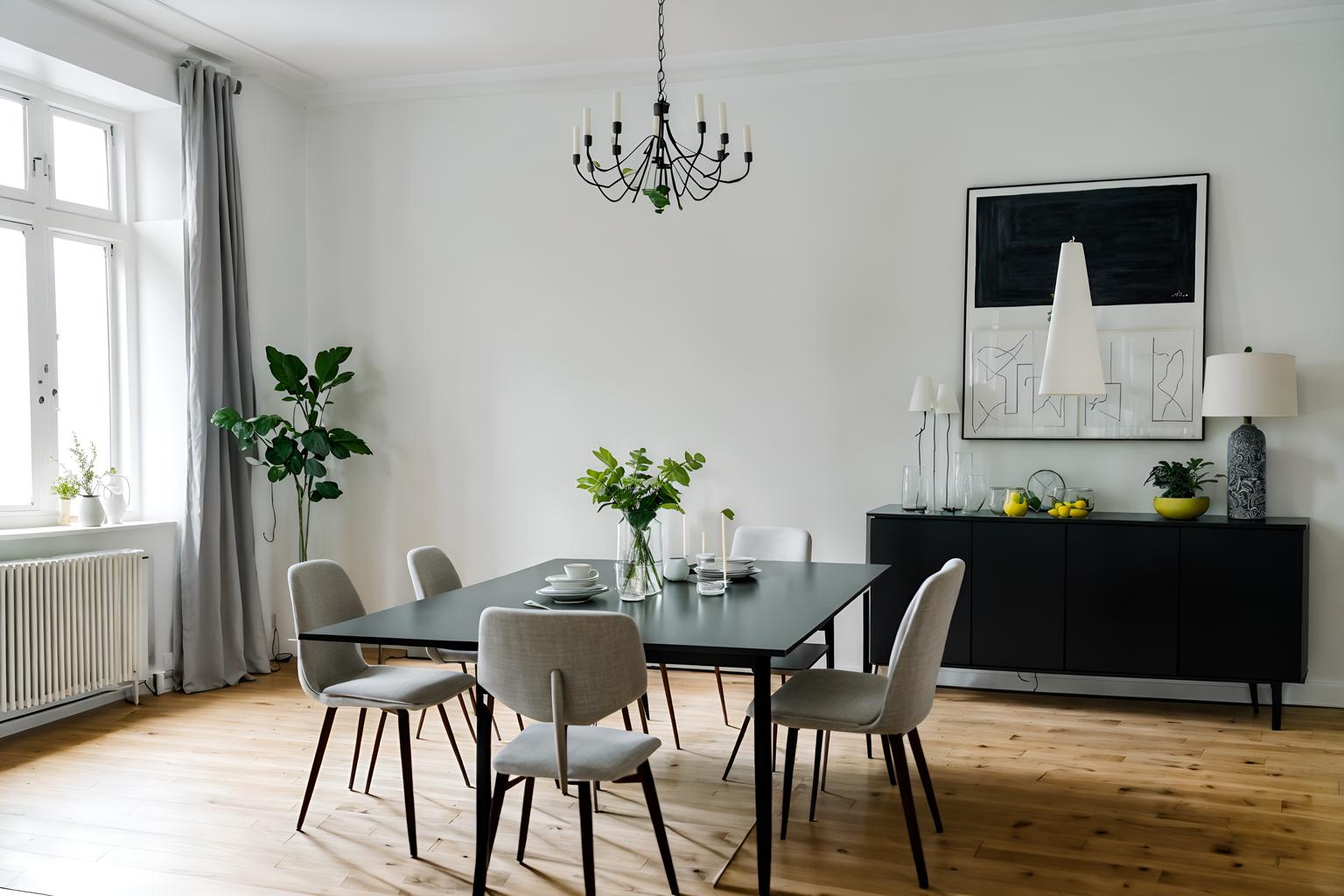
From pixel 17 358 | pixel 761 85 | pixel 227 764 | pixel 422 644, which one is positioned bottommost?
pixel 227 764

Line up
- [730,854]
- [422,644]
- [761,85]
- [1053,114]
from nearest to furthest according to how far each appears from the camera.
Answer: [422,644] < [730,854] < [1053,114] < [761,85]

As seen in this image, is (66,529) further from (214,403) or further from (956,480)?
(956,480)

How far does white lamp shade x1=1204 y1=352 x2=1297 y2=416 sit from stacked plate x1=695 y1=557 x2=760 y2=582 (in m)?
2.19

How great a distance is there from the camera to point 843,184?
536cm

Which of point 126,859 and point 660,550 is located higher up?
point 660,550

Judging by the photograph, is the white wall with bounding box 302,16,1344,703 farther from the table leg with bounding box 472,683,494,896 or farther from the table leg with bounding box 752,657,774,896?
the table leg with bounding box 472,683,494,896

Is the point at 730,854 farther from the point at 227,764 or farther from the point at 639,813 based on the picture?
the point at 227,764

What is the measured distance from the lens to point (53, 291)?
5008 mm

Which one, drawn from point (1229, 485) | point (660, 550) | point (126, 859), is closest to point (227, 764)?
point (126, 859)

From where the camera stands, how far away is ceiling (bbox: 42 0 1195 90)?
4766 mm

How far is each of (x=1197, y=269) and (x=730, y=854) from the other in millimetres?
3422

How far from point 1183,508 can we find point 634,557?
8.62 feet

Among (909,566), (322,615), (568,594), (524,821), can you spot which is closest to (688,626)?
(568,594)

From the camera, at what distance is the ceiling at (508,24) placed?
4.77 metres
